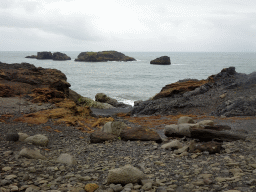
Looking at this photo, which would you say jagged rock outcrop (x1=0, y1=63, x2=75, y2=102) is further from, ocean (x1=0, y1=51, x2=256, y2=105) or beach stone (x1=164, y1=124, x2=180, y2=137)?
ocean (x1=0, y1=51, x2=256, y2=105)

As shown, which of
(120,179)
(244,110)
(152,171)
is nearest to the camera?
(120,179)

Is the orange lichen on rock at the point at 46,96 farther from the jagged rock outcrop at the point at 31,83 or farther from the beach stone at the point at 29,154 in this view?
the beach stone at the point at 29,154

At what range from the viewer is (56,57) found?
14262 centimetres

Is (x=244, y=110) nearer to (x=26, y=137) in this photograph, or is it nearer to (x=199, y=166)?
(x=199, y=166)

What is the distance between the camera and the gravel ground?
4359 mm

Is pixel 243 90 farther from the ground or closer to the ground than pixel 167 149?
farther from the ground

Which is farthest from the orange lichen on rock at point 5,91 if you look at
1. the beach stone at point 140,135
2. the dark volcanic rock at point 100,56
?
the dark volcanic rock at point 100,56

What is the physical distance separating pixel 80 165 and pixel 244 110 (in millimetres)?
11303

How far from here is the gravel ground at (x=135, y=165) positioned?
4.36m

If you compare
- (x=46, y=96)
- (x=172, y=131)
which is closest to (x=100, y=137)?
(x=172, y=131)

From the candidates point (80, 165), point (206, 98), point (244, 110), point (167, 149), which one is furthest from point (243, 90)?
point (80, 165)

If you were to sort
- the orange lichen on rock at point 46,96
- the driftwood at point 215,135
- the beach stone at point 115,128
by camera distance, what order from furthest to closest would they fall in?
the orange lichen on rock at point 46,96, the beach stone at point 115,128, the driftwood at point 215,135

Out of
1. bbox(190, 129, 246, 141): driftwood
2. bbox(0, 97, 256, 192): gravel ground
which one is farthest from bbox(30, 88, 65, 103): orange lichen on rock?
bbox(190, 129, 246, 141): driftwood

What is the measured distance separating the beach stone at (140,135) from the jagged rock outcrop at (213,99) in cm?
751
